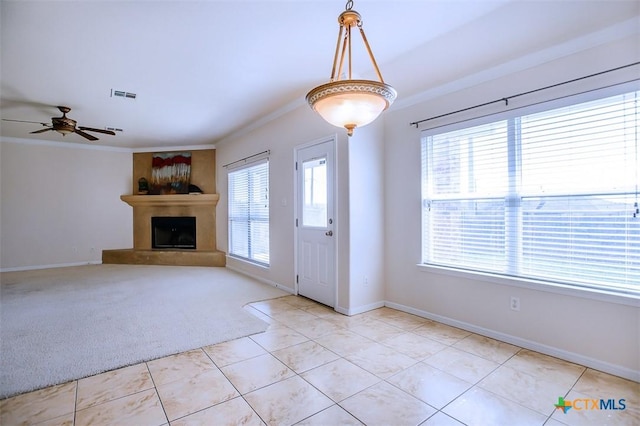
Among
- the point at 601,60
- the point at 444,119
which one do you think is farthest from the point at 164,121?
the point at 601,60

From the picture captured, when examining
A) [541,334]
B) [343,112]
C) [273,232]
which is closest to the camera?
[343,112]

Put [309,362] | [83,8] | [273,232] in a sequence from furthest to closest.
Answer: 1. [273,232]
2. [309,362]
3. [83,8]

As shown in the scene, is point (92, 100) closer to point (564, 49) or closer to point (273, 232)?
point (273, 232)

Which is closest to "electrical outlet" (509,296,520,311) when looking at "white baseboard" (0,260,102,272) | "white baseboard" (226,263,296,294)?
"white baseboard" (226,263,296,294)

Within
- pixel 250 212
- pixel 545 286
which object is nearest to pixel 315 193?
pixel 250 212

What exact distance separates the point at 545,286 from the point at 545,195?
0.76 m

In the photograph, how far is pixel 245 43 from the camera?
2777 mm

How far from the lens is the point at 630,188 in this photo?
2.26 m

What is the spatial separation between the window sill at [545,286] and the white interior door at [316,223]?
1.18 m

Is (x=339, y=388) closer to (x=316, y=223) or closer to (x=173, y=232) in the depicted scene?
(x=316, y=223)

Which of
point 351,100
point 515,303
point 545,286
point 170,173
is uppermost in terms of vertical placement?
point 170,173

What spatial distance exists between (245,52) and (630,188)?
3.27m

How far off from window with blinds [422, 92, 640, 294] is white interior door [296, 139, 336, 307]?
1157 mm

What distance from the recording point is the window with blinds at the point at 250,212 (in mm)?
5301
